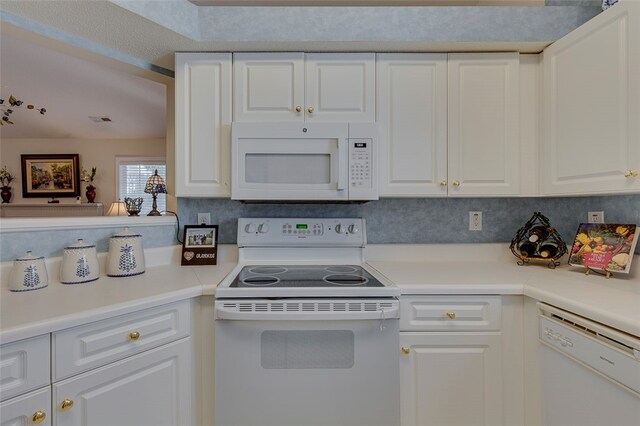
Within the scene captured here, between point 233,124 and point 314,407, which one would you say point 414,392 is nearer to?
point 314,407

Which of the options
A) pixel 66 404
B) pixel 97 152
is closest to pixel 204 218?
pixel 66 404

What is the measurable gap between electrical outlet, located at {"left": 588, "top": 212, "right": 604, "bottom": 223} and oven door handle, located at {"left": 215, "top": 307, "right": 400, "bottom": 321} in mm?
1280

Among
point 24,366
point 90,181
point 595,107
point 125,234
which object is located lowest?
point 24,366

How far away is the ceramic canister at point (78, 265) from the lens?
134cm

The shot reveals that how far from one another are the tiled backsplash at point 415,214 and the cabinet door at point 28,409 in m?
1.08

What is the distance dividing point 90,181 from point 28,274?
5.68 m

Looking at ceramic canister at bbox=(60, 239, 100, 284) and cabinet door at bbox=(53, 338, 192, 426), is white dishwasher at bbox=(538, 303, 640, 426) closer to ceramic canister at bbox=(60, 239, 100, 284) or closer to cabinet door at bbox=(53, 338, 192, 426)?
cabinet door at bbox=(53, 338, 192, 426)

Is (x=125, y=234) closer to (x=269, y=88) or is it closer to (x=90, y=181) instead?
(x=269, y=88)

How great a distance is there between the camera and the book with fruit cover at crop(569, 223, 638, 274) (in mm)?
1375

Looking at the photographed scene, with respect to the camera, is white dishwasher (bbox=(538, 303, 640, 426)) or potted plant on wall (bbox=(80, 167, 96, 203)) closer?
white dishwasher (bbox=(538, 303, 640, 426))

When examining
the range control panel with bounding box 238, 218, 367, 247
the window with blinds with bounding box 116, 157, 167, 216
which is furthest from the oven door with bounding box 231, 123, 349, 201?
the window with blinds with bounding box 116, 157, 167, 216

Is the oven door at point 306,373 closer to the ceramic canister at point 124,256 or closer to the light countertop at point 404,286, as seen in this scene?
the light countertop at point 404,286

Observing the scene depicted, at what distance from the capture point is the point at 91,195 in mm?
5816

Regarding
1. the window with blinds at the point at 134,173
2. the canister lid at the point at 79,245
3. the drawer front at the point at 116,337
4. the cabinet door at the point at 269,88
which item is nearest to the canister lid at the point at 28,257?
the canister lid at the point at 79,245
